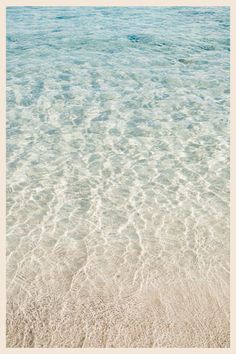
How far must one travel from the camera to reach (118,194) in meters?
6.81

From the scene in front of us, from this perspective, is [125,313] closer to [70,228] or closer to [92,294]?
[92,294]

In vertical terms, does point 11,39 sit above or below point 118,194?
above

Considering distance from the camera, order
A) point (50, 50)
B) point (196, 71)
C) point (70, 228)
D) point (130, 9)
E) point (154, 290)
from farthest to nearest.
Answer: point (130, 9)
point (50, 50)
point (196, 71)
point (70, 228)
point (154, 290)

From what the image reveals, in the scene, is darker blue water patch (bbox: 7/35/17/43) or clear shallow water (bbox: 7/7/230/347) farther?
darker blue water patch (bbox: 7/35/17/43)

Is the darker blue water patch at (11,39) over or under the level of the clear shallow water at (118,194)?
over

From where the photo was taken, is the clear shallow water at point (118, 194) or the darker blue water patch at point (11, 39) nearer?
the clear shallow water at point (118, 194)

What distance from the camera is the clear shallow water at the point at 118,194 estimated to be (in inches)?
188

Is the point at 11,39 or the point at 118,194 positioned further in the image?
the point at 11,39

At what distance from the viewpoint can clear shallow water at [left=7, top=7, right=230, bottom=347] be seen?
478 centimetres

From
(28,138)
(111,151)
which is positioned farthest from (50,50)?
(111,151)

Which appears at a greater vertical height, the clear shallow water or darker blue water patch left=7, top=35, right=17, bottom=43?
darker blue water patch left=7, top=35, right=17, bottom=43

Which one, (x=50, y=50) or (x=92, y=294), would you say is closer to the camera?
(x=92, y=294)

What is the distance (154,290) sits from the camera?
510cm
